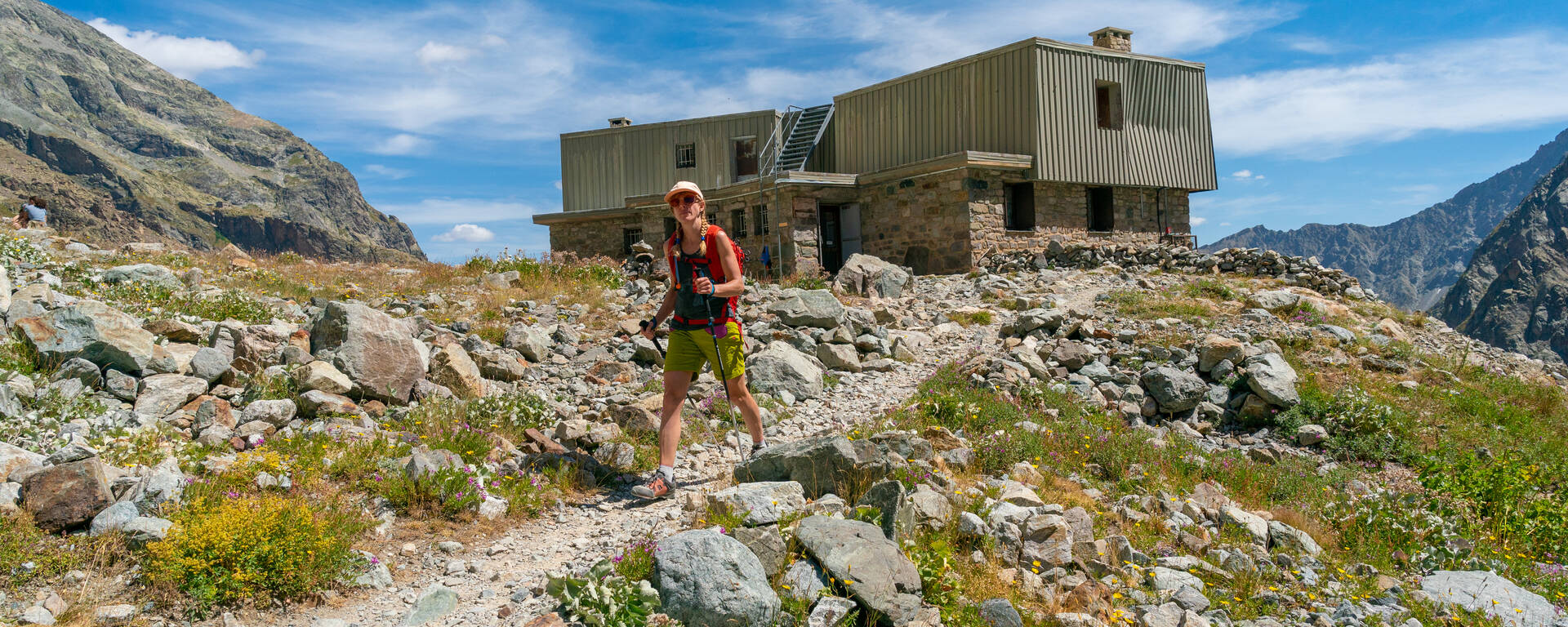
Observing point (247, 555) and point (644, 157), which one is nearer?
point (247, 555)

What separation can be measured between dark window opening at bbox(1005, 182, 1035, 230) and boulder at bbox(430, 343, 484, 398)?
51.8 feet

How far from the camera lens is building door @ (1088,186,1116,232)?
22312mm

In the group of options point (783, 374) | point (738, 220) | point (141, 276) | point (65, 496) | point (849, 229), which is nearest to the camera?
point (65, 496)

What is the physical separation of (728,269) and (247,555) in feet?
9.75

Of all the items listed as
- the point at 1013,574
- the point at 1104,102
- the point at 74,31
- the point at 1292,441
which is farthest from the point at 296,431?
the point at 74,31

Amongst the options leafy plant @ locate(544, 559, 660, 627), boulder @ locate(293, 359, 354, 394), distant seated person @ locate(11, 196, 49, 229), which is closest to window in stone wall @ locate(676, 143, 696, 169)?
distant seated person @ locate(11, 196, 49, 229)

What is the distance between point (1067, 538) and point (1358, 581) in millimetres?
1833

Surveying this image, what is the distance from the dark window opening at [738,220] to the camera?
2141cm

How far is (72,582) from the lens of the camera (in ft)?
12.4

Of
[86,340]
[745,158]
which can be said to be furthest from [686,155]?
[86,340]

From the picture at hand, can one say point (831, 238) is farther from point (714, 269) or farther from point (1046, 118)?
point (714, 269)

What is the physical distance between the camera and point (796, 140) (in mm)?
26250

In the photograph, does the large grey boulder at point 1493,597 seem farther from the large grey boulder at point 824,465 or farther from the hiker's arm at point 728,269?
the hiker's arm at point 728,269

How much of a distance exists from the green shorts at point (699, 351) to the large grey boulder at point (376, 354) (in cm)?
300
